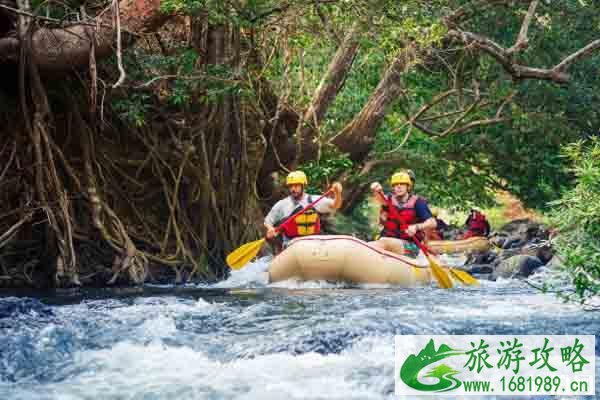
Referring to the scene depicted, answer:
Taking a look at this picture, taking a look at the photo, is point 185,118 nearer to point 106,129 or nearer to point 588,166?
point 106,129

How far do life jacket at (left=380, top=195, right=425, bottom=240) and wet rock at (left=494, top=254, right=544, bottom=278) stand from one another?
1.85 m

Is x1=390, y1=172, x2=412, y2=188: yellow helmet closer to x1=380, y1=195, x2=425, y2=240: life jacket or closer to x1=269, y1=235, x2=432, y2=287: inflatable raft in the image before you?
x1=380, y1=195, x2=425, y2=240: life jacket

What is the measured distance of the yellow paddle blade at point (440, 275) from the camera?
9831 mm

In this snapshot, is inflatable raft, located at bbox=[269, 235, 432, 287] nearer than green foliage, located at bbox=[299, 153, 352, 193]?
Yes

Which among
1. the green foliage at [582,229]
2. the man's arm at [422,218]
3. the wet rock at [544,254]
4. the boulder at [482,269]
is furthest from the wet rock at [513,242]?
the green foliage at [582,229]

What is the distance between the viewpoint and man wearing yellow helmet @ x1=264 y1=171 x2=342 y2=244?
1025 cm

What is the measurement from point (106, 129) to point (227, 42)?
5.13ft

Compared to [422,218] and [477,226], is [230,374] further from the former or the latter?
[477,226]

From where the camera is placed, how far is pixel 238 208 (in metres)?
11.7

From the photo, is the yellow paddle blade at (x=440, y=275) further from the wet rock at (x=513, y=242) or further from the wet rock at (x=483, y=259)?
the wet rock at (x=513, y=242)

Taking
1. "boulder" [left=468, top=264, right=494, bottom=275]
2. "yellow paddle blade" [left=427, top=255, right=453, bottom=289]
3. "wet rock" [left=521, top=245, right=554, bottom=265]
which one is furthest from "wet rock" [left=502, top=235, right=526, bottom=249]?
"yellow paddle blade" [left=427, top=255, right=453, bottom=289]

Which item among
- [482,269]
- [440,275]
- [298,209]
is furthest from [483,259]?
[298,209]

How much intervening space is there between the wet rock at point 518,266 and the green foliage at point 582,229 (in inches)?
221

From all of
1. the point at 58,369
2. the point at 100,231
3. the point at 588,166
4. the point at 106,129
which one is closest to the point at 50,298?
the point at 100,231
